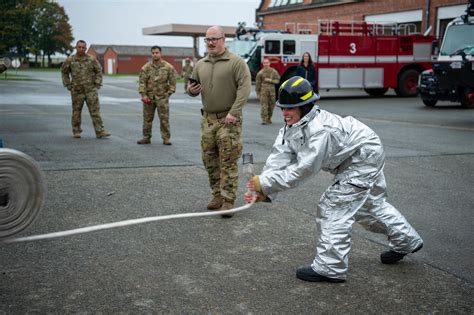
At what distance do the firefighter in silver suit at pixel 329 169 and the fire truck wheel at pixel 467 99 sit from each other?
51.4ft

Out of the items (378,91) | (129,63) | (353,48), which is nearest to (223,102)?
(353,48)

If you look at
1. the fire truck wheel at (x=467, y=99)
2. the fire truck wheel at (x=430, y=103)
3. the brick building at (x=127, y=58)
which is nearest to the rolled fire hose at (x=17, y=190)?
the fire truck wheel at (x=467, y=99)

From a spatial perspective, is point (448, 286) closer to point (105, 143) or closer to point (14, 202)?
point (14, 202)

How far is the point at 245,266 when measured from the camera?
4676 mm

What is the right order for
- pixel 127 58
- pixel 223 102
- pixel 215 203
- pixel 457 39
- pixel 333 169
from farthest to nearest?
1. pixel 127 58
2. pixel 457 39
3. pixel 215 203
4. pixel 223 102
5. pixel 333 169

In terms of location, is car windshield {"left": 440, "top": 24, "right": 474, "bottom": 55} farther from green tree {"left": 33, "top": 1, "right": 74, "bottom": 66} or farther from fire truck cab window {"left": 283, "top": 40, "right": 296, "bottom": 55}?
green tree {"left": 33, "top": 1, "right": 74, "bottom": 66}

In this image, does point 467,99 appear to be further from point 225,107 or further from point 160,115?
point 225,107

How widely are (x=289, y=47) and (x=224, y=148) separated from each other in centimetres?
1970

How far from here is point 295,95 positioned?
13.9 feet

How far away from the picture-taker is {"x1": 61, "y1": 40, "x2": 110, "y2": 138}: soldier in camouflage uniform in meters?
12.2

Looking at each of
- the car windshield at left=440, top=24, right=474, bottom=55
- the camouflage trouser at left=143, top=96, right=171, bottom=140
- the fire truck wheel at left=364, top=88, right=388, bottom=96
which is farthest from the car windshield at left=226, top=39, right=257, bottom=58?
the camouflage trouser at left=143, top=96, right=171, bottom=140

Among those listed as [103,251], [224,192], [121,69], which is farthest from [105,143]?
[121,69]

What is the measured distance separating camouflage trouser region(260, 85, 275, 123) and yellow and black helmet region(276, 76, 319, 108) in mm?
11508

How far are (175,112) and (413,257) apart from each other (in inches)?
581
